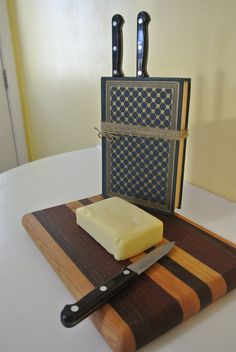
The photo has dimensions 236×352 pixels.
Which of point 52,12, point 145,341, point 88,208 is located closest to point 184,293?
point 145,341

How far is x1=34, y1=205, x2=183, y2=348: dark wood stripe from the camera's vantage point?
1.08ft

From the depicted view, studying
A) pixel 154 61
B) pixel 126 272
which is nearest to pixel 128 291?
pixel 126 272

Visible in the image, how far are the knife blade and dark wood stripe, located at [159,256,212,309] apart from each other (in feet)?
0.05

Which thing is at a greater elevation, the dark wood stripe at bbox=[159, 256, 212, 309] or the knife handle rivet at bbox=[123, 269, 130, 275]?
the knife handle rivet at bbox=[123, 269, 130, 275]

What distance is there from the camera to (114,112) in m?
0.59

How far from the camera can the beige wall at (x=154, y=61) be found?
2.01 ft

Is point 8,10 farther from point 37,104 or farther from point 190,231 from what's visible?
point 190,231

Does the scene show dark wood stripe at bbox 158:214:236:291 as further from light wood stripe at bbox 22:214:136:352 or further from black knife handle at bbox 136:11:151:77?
black knife handle at bbox 136:11:151:77

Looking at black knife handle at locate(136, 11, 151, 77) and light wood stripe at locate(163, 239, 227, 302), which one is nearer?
light wood stripe at locate(163, 239, 227, 302)

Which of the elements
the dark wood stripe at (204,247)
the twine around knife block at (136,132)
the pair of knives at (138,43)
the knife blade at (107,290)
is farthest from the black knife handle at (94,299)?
the pair of knives at (138,43)

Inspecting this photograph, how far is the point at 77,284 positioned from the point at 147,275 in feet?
0.32

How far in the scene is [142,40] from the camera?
53cm

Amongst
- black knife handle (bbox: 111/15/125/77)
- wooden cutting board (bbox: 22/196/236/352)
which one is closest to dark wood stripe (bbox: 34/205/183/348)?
wooden cutting board (bbox: 22/196/236/352)

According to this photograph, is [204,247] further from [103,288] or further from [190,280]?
[103,288]
